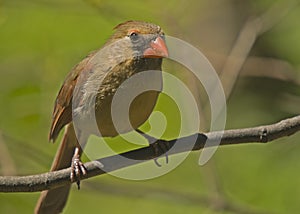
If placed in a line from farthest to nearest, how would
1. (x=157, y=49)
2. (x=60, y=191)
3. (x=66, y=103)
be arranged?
(x=60, y=191)
(x=66, y=103)
(x=157, y=49)

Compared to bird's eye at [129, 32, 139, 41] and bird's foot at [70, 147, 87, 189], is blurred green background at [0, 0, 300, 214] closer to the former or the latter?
bird's eye at [129, 32, 139, 41]

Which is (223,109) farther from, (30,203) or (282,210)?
(30,203)

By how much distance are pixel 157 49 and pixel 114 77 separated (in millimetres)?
227

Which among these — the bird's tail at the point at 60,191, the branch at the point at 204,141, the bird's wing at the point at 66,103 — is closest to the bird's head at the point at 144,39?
the bird's wing at the point at 66,103

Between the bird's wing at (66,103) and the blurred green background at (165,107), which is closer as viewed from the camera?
the bird's wing at (66,103)

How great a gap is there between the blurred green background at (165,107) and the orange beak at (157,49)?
2.82 feet

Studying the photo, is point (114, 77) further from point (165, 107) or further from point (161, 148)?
point (165, 107)

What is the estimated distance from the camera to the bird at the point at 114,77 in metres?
3.18

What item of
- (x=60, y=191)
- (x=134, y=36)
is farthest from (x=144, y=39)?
(x=60, y=191)

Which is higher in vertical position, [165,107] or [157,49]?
[165,107]

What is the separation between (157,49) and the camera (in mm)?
3143

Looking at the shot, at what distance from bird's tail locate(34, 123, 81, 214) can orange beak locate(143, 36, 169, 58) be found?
682 millimetres

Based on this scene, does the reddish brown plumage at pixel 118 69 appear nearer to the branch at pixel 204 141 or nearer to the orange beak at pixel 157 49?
the orange beak at pixel 157 49

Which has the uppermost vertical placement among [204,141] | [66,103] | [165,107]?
[165,107]
